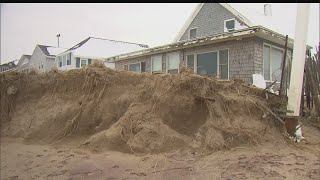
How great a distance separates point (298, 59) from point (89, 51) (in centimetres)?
2393

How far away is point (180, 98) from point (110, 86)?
5.80ft

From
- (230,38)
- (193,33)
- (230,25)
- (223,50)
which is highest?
(230,25)

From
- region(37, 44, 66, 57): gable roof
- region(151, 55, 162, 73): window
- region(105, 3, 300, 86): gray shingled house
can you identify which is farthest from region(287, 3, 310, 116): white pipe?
region(37, 44, 66, 57): gable roof

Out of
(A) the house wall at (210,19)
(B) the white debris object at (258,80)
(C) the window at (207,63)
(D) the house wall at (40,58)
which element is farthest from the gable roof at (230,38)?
(D) the house wall at (40,58)

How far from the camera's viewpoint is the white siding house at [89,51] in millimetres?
27834

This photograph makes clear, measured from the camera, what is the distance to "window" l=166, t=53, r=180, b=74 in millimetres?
15020

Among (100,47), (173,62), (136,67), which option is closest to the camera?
(173,62)

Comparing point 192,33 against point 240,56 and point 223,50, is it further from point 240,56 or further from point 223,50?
point 240,56

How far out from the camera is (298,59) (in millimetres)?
7324

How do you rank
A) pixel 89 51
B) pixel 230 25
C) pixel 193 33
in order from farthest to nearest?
pixel 89 51 < pixel 193 33 < pixel 230 25

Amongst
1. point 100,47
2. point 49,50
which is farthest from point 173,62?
point 49,50

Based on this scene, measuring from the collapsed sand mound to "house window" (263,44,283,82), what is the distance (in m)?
5.38

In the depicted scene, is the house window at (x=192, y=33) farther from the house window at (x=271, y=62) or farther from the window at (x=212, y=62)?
the house window at (x=271, y=62)

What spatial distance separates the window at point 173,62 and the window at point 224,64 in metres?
2.39
